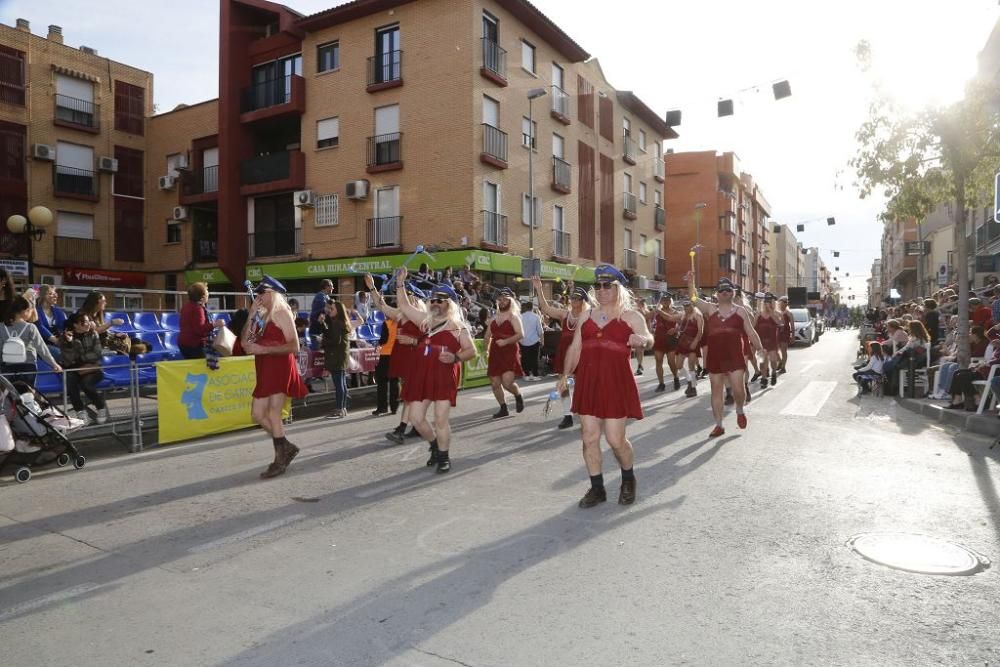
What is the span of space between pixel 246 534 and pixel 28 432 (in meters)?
3.31

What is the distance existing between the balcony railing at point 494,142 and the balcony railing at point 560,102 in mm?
4231

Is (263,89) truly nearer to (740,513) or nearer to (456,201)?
(456,201)

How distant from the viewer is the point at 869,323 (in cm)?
2659

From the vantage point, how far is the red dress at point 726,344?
852 centimetres

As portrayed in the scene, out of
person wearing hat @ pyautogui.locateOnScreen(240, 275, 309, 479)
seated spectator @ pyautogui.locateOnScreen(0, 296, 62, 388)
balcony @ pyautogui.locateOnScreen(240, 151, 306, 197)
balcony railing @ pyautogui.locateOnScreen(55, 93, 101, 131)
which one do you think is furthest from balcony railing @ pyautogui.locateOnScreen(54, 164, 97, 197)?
person wearing hat @ pyautogui.locateOnScreen(240, 275, 309, 479)

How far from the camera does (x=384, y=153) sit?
80.0 feet

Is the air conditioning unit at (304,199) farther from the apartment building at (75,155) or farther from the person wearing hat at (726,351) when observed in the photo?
the person wearing hat at (726,351)

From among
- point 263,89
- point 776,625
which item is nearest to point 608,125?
point 263,89

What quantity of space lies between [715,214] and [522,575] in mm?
50468

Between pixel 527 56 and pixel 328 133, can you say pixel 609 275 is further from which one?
pixel 527 56

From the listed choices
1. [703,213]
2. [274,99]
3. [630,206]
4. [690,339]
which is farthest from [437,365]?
[703,213]

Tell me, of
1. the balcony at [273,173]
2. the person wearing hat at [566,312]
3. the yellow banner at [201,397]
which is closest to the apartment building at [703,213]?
the balcony at [273,173]

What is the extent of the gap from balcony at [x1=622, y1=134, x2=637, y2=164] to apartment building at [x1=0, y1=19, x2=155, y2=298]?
74.7 feet

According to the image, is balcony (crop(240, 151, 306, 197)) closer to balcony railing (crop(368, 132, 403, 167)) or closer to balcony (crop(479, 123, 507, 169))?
balcony railing (crop(368, 132, 403, 167))
